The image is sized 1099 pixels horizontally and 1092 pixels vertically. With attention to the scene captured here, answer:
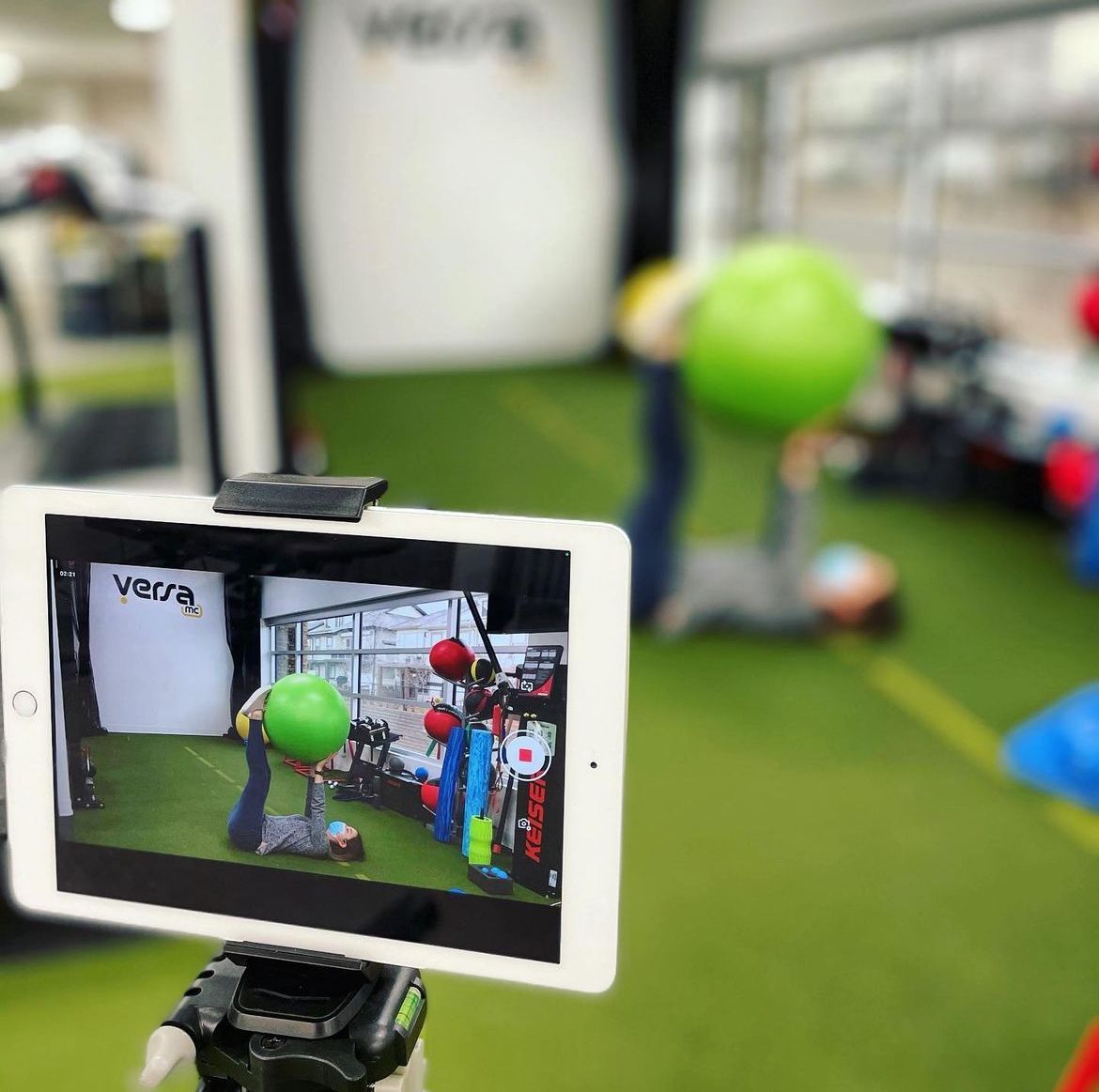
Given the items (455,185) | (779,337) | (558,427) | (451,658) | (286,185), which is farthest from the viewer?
(455,185)

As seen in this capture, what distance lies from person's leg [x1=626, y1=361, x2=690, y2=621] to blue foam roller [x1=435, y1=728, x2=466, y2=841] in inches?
118

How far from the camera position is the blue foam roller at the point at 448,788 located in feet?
2.61

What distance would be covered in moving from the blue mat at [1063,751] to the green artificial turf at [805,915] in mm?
97

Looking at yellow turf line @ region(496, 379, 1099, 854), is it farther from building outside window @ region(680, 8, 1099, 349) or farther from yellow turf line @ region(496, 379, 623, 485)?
building outside window @ region(680, 8, 1099, 349)

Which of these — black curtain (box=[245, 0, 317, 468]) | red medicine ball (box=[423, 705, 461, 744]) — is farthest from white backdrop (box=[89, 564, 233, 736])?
black curtain (box=[245, 0, 317, 468])

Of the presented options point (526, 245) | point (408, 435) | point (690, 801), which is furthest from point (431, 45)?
point (690, 801)

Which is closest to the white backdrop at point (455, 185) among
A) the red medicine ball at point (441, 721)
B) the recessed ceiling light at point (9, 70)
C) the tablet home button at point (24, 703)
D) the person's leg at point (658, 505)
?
the person's leg at point (658, 505)

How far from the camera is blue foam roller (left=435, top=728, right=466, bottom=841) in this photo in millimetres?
795

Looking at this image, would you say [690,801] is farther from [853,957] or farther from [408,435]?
[408,435]

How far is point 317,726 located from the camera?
0.80 metres

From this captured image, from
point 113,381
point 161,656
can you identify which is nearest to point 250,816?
point 161,656

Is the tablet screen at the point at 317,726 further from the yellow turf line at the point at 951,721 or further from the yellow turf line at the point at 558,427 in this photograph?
the yellow turf line at the point at 558,427

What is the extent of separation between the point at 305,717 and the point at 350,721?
0.03 m

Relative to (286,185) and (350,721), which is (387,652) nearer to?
(350,721)
